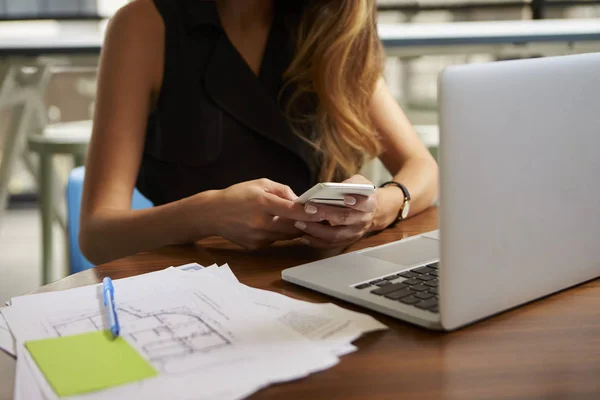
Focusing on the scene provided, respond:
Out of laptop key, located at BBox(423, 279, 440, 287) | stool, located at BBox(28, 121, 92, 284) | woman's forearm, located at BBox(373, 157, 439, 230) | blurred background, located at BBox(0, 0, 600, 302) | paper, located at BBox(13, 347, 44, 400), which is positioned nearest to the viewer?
paper, located at BBox(13, 347, 44, 400)

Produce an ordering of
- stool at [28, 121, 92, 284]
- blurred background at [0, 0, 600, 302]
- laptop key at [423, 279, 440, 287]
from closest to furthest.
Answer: laptop key at [423, 279, 440, 287] < stool at [28, 121, 92, 284] < blurred background at [0, 0, 600, 302]

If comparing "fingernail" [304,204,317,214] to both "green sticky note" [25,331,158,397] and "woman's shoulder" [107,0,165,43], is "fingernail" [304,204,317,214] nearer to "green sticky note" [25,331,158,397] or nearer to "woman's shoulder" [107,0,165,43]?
"green sticky note" [25,331,158,397]

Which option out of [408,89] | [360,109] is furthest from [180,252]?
[408,89]

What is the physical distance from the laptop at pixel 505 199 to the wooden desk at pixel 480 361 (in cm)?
2

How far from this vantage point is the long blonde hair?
4.25 feet

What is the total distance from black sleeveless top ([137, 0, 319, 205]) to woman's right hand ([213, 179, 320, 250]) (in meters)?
0.39

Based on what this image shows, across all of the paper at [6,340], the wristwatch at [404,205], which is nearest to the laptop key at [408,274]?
the wristwatch at [404,205]

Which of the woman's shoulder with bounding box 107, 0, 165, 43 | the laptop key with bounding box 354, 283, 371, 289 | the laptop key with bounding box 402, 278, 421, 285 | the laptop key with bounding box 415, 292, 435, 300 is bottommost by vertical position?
the laptop key with bounding box 402, 278, 421, 285

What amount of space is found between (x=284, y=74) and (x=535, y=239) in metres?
0.78

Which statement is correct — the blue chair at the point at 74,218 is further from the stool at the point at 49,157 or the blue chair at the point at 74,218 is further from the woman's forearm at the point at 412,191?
the stool at the point at 49,157

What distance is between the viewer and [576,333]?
0.64 m

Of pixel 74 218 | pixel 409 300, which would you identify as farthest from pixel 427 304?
pixel 74 218

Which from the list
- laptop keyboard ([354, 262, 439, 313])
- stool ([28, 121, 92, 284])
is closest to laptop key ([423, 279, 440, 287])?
laptop keyboard ([354, 262, 439, 313])

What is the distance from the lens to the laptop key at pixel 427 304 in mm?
663
